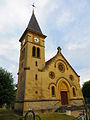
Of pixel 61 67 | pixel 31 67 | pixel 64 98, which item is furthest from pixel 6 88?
pixel 61 67

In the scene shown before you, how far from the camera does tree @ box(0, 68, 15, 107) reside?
17141 millimetres

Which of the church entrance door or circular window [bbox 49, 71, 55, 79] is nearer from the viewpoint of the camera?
circular window [bbox 49, 71, 55, 79]

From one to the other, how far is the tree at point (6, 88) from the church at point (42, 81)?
2.18 metres

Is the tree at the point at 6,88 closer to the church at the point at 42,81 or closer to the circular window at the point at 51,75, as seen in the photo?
the church at the point at 42,81

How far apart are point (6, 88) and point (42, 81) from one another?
21.8 ft

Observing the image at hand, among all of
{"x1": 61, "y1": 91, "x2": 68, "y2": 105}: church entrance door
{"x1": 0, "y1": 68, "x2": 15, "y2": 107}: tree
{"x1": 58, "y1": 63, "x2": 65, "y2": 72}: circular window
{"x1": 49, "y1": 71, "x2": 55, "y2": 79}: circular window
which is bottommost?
{"x1": 61, "y1": 91, "x2": 68, "y2": 105}: church entrance door

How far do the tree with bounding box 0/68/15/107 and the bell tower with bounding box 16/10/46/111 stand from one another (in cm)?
218

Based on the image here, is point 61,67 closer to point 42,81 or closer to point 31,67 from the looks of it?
point 42,81

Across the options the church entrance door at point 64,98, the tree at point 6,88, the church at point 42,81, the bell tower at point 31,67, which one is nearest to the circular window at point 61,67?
the church at point 42,81

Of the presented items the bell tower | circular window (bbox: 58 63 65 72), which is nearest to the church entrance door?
circular window (bbox: 58 63 65 72)

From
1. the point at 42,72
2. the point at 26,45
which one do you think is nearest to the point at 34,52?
the point at 26,45

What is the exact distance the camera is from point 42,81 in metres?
21.0

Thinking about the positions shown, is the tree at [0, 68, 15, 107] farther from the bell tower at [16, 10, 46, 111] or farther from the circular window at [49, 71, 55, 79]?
the circular window at [49, 71, 55, 79]

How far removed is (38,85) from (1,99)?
6736 mm
